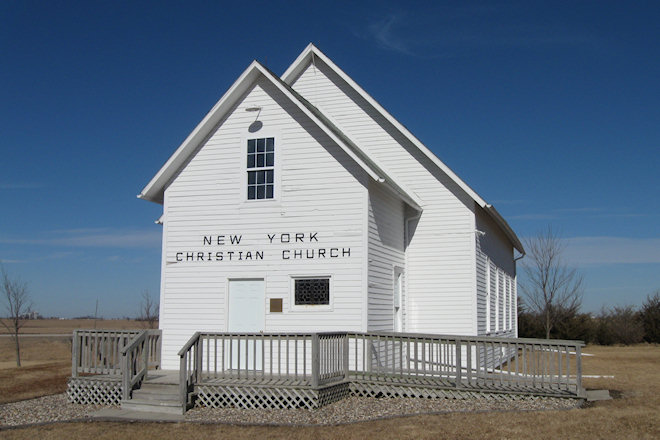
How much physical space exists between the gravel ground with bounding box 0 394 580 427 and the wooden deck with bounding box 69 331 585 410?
0.71 ft

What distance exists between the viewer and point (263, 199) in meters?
15.8

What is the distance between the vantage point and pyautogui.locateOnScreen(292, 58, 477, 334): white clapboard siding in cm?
1820

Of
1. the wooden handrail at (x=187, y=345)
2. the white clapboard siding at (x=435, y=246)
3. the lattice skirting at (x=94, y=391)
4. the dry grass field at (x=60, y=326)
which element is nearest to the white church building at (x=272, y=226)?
the white clapboard siding at (x=435, y=246)

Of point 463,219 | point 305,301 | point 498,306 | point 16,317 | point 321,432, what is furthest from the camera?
point 16,317

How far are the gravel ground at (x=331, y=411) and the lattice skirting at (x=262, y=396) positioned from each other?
0.15 m

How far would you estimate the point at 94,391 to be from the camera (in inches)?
551

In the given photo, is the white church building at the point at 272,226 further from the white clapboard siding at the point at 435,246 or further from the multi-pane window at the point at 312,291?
the white clapboard siding at the point at 435,246

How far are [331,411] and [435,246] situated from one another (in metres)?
7.25

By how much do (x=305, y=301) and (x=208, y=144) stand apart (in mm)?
4562

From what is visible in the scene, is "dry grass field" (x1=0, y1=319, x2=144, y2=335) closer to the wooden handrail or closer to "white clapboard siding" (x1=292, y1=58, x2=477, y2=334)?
"white clapboard siding" (x1=292, y1=58, x2=477, y2=334)

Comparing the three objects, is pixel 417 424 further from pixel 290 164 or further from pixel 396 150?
pixel 396 150

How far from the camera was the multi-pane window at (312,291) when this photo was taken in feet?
49.6

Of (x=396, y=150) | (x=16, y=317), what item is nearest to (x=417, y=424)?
(x=396, y=150)

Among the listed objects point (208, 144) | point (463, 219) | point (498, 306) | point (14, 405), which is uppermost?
point (208, 144)
